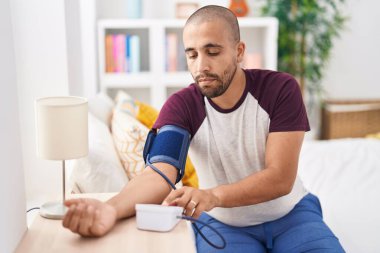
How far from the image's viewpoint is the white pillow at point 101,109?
2.54 m

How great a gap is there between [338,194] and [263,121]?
877 mm

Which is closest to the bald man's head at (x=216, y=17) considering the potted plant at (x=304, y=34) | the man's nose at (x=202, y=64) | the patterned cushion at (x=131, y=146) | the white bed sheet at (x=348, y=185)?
the man's nose at (x=202, y=64)

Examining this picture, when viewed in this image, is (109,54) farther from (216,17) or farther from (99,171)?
(216,17)

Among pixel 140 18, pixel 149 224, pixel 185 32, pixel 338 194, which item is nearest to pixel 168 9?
pixel 140 18

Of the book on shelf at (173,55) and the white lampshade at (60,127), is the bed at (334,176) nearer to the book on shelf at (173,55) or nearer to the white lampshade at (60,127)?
the white lampshade at (60,127)

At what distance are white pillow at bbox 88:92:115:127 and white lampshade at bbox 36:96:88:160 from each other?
1141 millimetres

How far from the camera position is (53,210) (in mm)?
1308

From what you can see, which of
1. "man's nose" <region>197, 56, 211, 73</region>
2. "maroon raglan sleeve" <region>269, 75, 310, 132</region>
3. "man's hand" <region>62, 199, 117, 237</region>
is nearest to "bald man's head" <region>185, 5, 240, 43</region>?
"man's nose" <region>197, 56, 211, 73</region>

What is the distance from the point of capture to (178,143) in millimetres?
1437

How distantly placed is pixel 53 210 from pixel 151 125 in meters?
A: 1.18

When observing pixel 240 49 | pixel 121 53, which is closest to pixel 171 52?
pixel 121 53

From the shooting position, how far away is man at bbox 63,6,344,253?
4.60 ft

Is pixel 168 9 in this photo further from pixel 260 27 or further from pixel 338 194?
pixel 338 194

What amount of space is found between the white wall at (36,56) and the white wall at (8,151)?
73 centimetres
